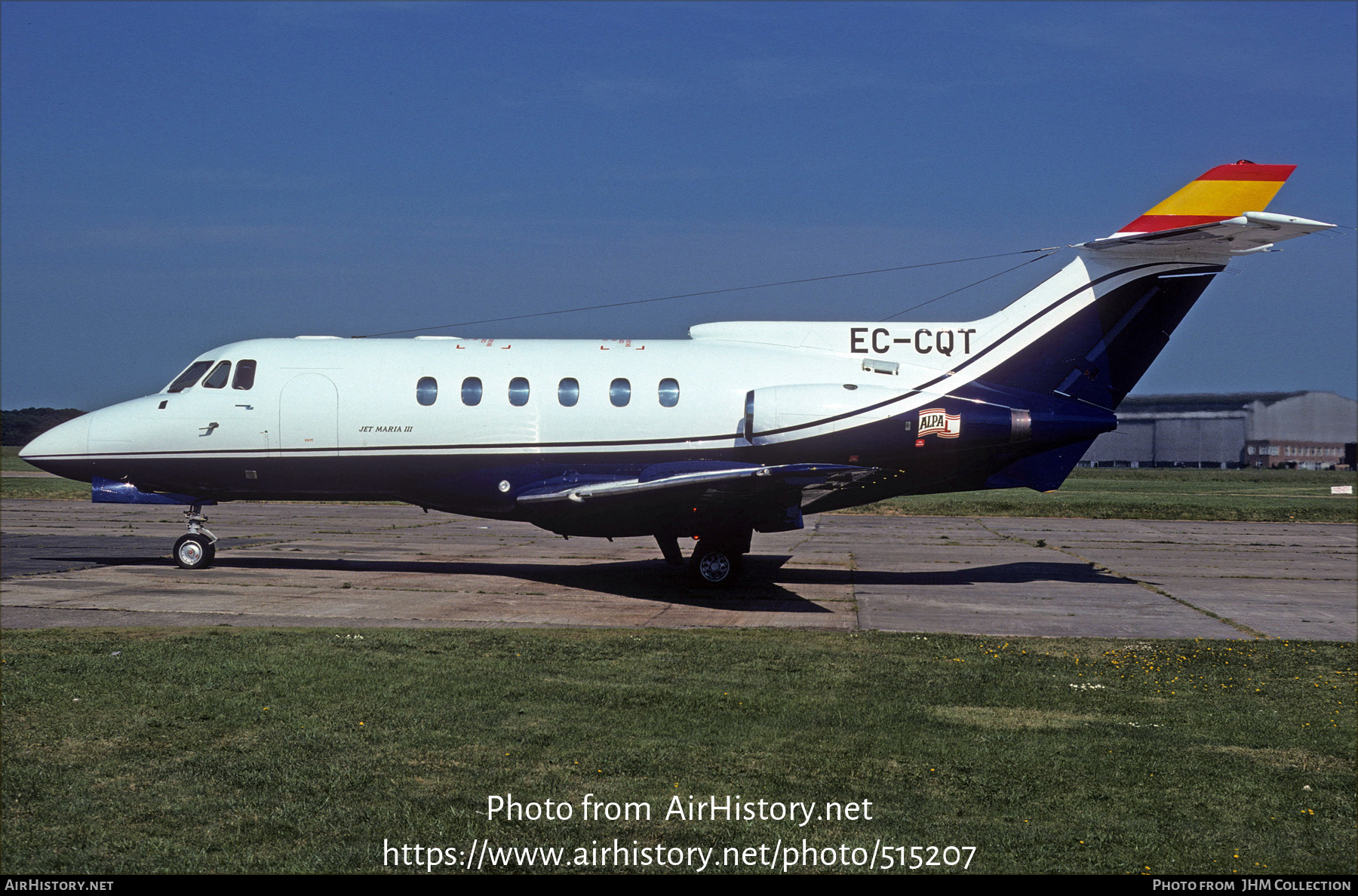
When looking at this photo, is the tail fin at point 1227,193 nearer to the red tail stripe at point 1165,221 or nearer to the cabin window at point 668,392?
the red tail stripe at point 1165,221

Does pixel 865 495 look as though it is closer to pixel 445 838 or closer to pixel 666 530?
pixel 666 530

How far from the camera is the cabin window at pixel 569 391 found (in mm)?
17641

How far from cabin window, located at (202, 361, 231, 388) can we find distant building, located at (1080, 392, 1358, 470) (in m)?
114

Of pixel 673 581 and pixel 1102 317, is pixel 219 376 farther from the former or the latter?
pixel 1102 317

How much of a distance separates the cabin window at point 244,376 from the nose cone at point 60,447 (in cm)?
270

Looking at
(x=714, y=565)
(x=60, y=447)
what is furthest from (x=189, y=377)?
(x=714, y=565)

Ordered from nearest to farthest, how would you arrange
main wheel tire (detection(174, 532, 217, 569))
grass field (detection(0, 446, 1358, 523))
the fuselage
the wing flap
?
the wing flap < the fuselage < main wheel tire (detection(174, 532, 217, 569)) < grass field (detection(0, 446, 1358, 523))

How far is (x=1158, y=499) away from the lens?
4625 centimetres

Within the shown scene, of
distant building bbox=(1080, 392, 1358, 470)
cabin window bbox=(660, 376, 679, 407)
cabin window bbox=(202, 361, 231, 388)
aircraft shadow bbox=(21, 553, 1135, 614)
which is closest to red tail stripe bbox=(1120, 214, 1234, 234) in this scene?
→ aircraft shadow bbox=(21, 553, 1135, 614)

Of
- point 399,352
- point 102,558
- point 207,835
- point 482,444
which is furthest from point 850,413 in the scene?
point 102,558

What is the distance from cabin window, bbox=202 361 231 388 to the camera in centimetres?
1855

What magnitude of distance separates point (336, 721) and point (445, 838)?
2.74m

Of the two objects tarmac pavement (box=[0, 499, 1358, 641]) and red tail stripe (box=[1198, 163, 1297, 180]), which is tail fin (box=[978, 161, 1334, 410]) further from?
tarmac pavement (box=[0, 499, 1358, 641])

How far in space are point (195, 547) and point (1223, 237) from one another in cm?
1787
